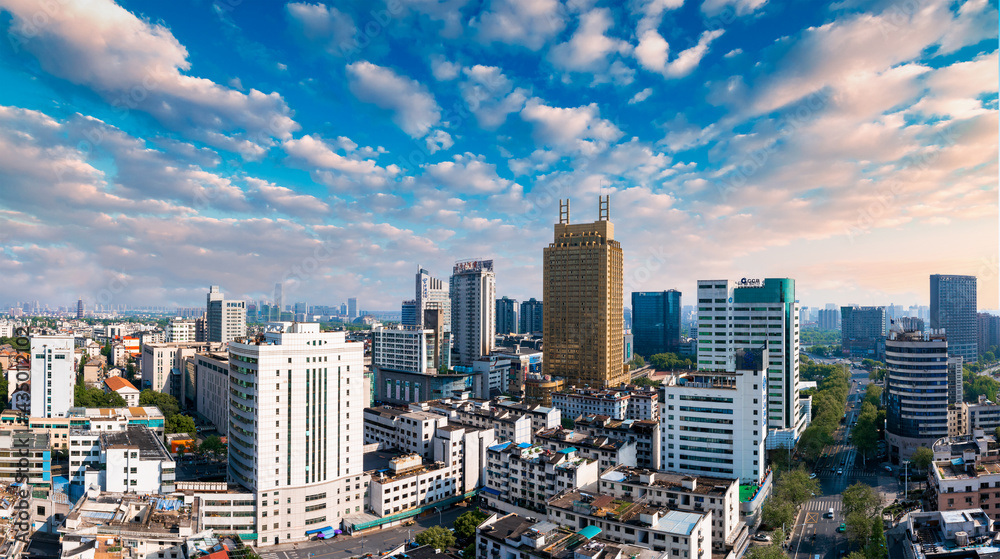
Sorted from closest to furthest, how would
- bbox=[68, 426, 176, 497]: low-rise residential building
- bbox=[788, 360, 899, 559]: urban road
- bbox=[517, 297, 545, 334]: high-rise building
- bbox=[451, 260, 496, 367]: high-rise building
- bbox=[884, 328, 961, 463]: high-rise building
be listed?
1. bbox=[788, 360, 899, 559]: urban road
2. bbox=[68, 426, 176, 497]: low-rise residential building
3. bbox=[884, 328, 961, 463]: high-rise building
4. bbox=[451, 260, 496, 367]: high-rise building
5. bbox=[517, 297, 545, 334]: high-rise building

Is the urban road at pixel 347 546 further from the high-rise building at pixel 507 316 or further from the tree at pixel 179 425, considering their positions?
the high-rise building at pixel 507 316

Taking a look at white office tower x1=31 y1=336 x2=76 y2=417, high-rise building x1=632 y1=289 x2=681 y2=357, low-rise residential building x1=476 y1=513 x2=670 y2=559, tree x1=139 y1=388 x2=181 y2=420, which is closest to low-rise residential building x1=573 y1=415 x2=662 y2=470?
low-rise residential building x1=476 y1=513 x2=670 y2=559

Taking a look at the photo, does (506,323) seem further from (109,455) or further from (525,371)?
(109,455)

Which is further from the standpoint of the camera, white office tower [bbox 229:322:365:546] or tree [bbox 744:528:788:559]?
white office tower [bbox 229:322:365:546]

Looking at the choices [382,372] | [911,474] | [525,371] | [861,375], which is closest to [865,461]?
[911,474]

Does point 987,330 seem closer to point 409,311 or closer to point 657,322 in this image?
point 657,322

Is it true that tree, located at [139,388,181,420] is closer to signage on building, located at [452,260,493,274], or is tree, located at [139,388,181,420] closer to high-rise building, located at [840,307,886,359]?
signage on building, located at [452,260,493,274]

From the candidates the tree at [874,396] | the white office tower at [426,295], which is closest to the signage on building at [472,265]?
the white office tower at [426,295]

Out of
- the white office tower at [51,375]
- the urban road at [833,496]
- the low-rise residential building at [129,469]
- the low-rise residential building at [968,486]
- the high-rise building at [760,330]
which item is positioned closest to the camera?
the low-rise residential building at [968,486]
